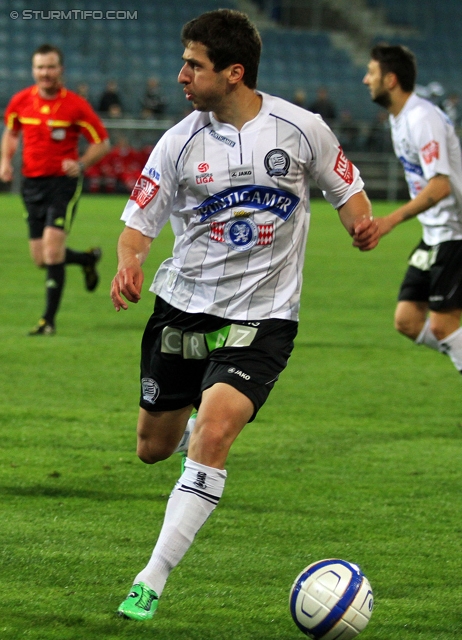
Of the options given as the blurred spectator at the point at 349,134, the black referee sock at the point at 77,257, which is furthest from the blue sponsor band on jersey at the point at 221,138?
the blurred spectator at the point at 349,134

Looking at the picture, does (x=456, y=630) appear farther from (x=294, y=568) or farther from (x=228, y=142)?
(x=228, y=142)

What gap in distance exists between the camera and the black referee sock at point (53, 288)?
10141 mm

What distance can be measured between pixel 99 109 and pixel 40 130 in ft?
57.4

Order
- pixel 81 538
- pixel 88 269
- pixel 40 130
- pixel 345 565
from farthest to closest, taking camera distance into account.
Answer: pixel 88 269 < pixel 40 130 < pixel 81 538 < pixel 345 565

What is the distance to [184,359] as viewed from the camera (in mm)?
4336

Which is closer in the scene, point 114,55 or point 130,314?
point 130,314

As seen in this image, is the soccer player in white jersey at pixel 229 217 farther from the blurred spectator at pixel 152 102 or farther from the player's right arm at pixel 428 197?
the blurred spectator at pixel 152 102

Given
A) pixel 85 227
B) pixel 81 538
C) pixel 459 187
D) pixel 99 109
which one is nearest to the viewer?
pixel 81 538

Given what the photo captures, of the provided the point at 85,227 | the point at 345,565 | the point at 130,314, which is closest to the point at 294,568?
the point at 345,565

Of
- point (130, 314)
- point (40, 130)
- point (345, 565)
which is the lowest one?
point (130, 314)

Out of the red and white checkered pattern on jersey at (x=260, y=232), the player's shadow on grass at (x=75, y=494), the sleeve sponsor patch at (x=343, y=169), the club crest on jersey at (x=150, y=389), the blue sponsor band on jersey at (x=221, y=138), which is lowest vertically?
the player's shadow on grass at (x=75, y=494)

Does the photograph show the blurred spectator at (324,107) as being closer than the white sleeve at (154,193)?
No

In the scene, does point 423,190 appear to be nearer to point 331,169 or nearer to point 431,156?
point 431,156

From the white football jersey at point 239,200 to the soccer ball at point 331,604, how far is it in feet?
3.37
